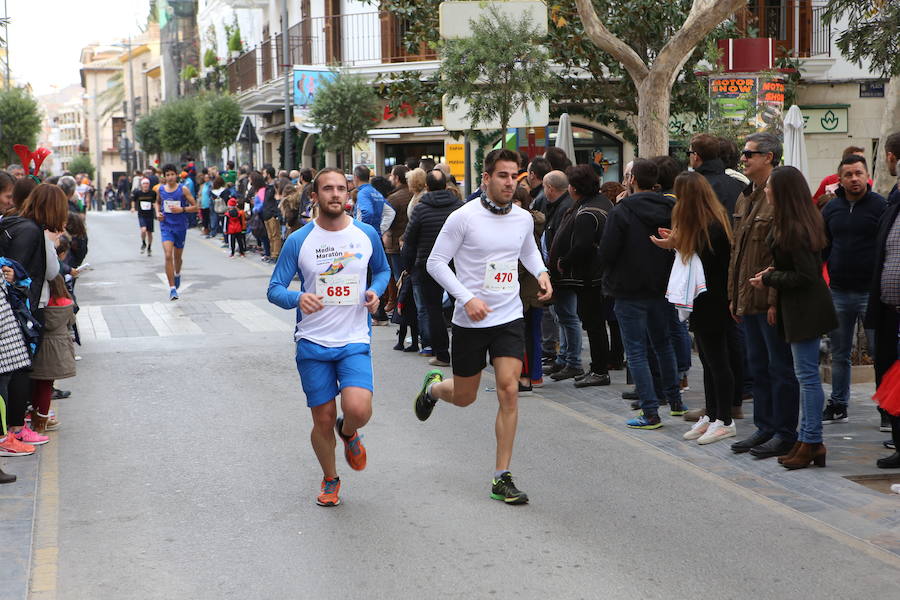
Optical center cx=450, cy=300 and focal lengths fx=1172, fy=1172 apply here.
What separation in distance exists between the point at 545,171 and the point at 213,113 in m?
30.8

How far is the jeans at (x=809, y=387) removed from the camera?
23.4ft

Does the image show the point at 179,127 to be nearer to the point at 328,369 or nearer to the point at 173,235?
the point at 173,235

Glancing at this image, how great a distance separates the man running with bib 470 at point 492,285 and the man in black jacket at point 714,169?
2.50m

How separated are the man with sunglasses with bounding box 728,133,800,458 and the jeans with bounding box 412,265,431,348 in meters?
4.25

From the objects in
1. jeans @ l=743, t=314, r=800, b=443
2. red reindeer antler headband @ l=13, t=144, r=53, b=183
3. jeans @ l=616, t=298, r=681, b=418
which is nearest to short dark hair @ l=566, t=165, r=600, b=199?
jeans @ l=616, t=298, r=681, b=418

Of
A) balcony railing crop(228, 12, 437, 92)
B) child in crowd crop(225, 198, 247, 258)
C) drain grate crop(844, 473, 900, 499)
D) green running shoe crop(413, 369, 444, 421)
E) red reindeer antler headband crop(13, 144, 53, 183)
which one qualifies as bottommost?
drain grate crop(844, 473, 900, 499)

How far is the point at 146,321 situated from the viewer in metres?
15.1

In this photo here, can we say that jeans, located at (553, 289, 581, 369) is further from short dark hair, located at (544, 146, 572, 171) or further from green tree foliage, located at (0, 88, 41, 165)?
green tree foliage, located at (0, 88, 41, 165)

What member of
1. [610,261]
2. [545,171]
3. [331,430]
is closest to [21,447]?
[331,430]

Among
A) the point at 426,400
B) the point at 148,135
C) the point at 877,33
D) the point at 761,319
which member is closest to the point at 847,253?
the point at 761,319

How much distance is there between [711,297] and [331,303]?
301cm

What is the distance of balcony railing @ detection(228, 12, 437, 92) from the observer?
2970 centimetres

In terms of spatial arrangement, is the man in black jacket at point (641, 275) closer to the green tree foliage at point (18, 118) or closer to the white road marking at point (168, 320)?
the white road marking at point (168, 320)

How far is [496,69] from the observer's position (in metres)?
14.9
